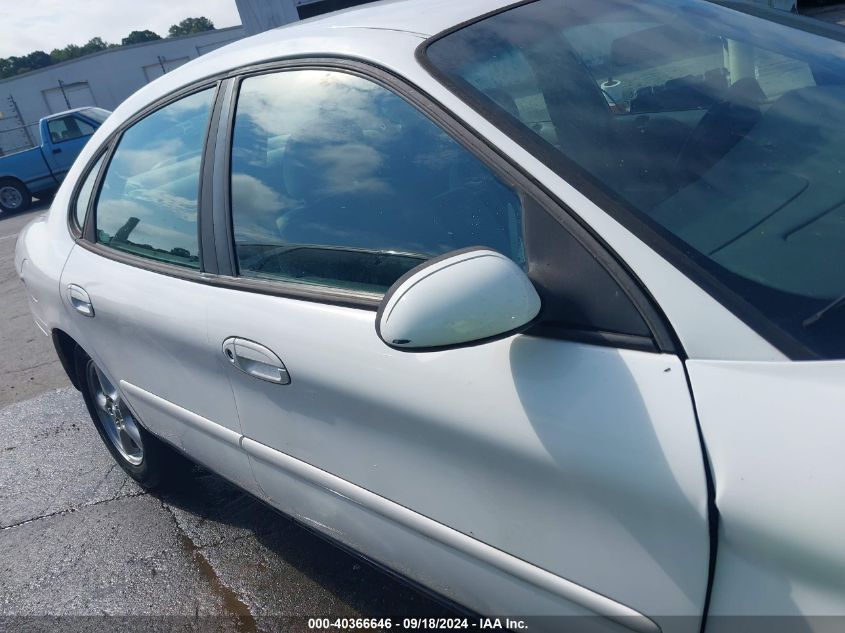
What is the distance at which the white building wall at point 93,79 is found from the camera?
3012 centimetres

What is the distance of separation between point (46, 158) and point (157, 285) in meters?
14.2

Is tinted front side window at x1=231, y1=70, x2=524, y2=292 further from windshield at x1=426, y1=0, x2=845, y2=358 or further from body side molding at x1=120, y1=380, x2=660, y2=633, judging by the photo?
body side molding at x1=120, y1=380, x2=660, y2=633

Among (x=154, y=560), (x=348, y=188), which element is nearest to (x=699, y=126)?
(x=348, y=188)

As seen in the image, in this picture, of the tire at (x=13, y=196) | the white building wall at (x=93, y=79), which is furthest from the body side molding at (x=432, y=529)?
the white building wall at (x=93, y=79)

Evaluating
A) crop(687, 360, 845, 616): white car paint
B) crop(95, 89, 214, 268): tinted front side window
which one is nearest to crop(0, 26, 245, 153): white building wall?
crop(95, 89, 214, 268): tinted front side window

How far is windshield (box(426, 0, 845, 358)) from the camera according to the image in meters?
1.31

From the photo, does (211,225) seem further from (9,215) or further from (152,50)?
(152,50)

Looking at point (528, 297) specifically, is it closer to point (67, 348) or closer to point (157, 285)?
point (157, 285)

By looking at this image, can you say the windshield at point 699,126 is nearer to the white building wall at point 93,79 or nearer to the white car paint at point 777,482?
the white car paint at point 777,482

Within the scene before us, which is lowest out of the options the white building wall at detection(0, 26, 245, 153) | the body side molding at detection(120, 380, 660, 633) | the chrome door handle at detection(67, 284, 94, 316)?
the body side molding at detection(120, 380, 660, 633)

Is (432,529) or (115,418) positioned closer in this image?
(432,529)

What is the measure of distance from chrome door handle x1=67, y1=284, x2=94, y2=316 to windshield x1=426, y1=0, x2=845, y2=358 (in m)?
1.60

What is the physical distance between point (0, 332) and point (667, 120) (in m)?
5.97

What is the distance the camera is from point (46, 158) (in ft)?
47.9
